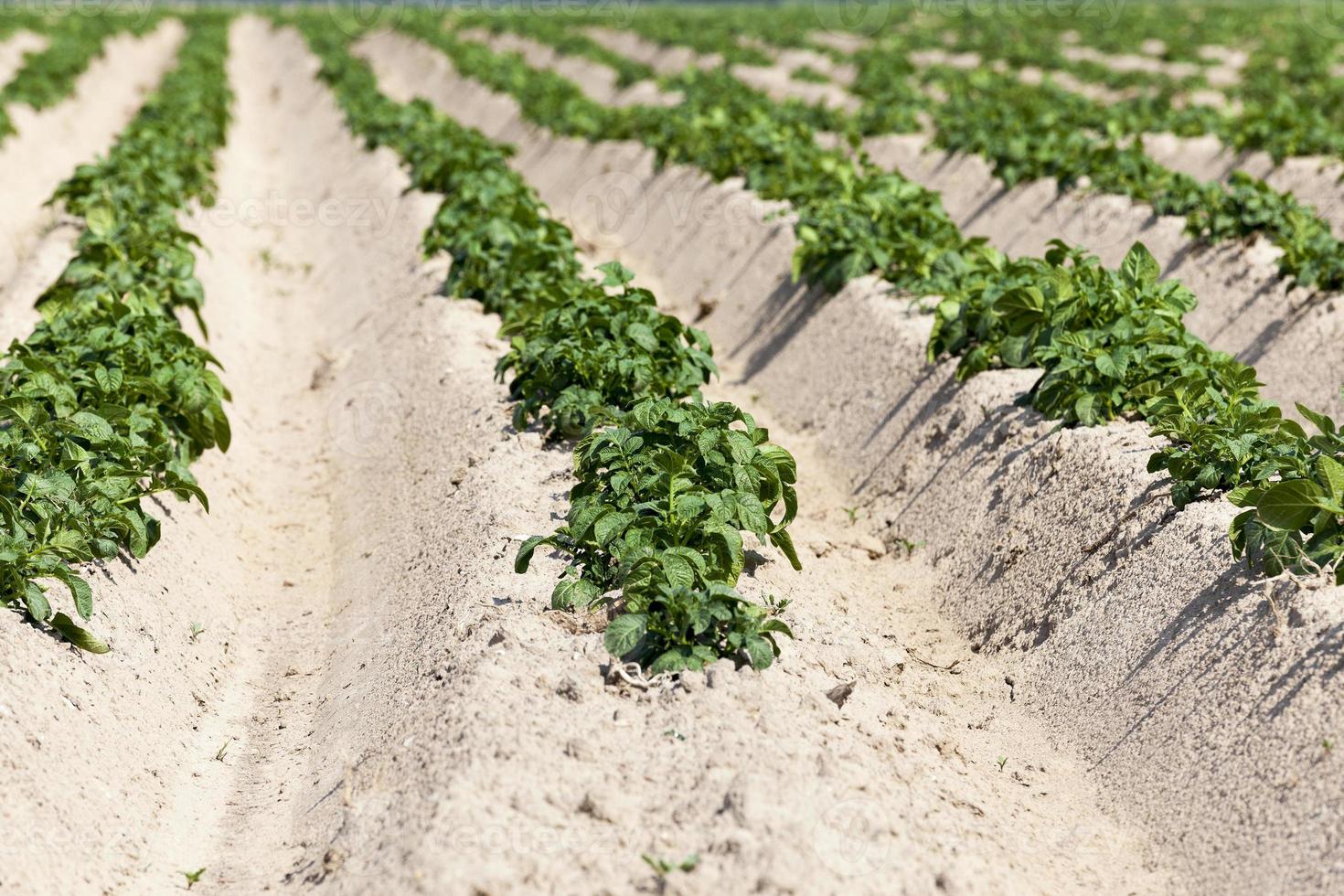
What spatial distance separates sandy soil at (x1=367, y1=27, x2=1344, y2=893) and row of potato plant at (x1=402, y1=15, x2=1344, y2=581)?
16 cm

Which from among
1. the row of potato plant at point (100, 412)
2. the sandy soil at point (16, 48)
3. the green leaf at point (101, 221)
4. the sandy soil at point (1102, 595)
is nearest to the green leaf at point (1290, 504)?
the sandy soil at point (1102, 595)

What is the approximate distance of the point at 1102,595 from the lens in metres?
5.43

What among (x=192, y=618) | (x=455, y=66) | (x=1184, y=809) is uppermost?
(x=1184, y=809)

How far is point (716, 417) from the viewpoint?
18.6 feet

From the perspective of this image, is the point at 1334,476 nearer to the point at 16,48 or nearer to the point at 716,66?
the point at 716,66

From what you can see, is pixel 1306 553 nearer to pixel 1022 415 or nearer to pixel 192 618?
pixel 1022 415

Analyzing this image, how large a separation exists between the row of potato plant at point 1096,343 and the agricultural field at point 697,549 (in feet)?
0.09

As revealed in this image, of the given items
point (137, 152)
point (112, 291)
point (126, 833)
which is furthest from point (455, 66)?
point (126, 833)

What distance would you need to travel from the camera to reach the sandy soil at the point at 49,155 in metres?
9.57

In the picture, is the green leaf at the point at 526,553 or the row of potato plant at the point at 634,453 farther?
the green leaf at the point at 526,553

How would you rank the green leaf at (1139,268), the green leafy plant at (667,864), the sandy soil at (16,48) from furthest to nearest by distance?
1. the sandy soil at (16,48)
2. the green leaf at (1139,268)
3. the green leafy plant at (667,864)

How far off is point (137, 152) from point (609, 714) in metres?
10.6

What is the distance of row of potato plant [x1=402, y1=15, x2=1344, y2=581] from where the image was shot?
4.72 meters

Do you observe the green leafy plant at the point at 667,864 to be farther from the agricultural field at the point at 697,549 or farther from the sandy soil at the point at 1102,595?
the sandy soil at the point at 1102,595
